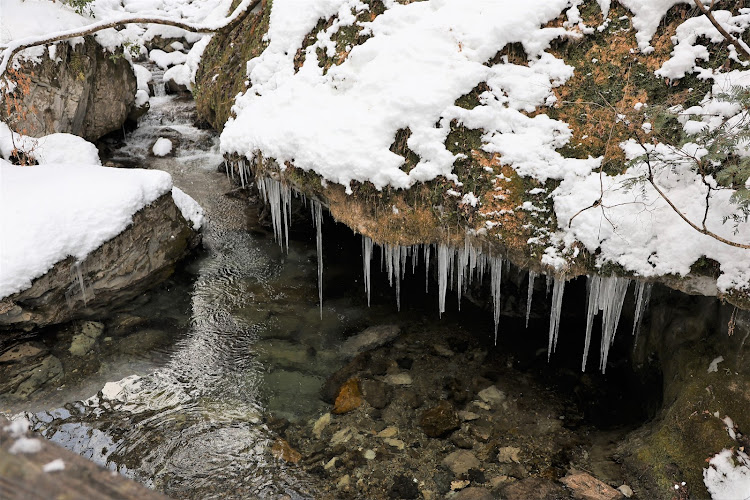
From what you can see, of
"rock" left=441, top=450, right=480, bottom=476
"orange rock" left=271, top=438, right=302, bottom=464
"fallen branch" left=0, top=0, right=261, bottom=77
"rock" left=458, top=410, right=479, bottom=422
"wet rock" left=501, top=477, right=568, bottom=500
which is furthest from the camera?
"fallen branch" left=0, top=0, right=261, bottom=77

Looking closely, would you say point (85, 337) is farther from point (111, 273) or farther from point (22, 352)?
point (111, 273)

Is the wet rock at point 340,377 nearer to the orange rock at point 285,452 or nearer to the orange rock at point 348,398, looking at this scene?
the orange rock at point 348,398

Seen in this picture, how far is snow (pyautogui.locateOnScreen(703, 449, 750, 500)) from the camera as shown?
145 inches

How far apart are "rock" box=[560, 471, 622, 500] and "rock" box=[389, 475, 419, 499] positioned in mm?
1445

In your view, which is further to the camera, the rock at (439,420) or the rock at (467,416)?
the rock at (467,416)

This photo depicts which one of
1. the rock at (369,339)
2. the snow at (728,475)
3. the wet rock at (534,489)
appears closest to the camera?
the snow at (728,475)

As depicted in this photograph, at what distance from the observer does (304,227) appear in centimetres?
1000

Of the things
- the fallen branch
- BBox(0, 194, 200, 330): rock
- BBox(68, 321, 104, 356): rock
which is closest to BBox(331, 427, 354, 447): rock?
BBox(68, 321, 104, 356): rock

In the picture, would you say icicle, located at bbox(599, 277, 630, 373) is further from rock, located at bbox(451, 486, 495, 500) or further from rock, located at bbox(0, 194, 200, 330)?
rock, located at bbox(0, 194, 200, 330)

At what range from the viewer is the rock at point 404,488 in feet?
14.8

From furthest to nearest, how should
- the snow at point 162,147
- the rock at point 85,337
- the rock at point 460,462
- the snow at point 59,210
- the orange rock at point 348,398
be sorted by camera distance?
the snow at point 162,147 → the rock at point 85,337 → the snow at point 59,210 → the orange rock at point 348,398 → the rock at point 460,462

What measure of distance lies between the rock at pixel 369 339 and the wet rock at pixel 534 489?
2704 mm

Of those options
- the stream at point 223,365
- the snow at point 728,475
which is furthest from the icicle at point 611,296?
the snow at point 728,475

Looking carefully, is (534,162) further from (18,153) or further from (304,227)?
(18,153)
